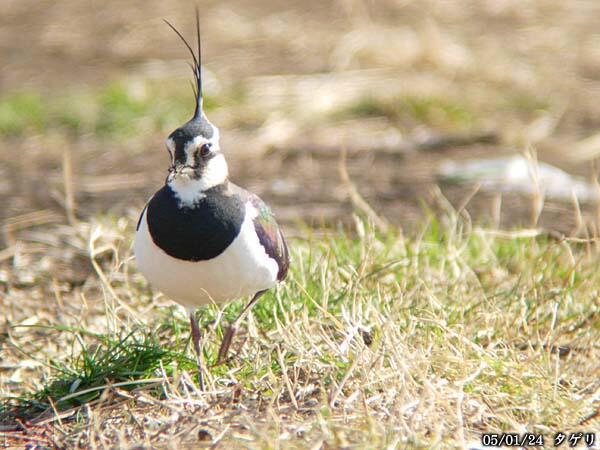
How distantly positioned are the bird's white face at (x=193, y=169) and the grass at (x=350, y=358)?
0.51m

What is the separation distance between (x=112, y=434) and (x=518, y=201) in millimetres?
3480

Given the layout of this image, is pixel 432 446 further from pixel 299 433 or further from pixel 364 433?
pixel 299 433

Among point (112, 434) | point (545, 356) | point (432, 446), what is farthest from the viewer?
point (545, 356)

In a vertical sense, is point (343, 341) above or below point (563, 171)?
above

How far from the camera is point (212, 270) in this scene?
3717 millimetres

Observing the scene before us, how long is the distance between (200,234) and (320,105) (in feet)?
14.9

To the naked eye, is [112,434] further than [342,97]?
No

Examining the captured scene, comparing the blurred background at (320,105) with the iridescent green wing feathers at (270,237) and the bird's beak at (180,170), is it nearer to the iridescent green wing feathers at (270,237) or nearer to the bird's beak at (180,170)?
the iridescent green wing feathers at (270,237)

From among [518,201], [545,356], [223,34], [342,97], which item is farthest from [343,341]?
[223,34]

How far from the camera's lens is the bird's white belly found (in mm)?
3723

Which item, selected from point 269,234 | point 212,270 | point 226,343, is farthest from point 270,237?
point 226,343

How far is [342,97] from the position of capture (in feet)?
27.3

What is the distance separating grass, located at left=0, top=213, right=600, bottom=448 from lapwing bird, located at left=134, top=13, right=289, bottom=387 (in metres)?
0.24

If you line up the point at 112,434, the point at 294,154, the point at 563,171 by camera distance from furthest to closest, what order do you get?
the point at 294,154 → the point at 563,171 → the point at 112,434
